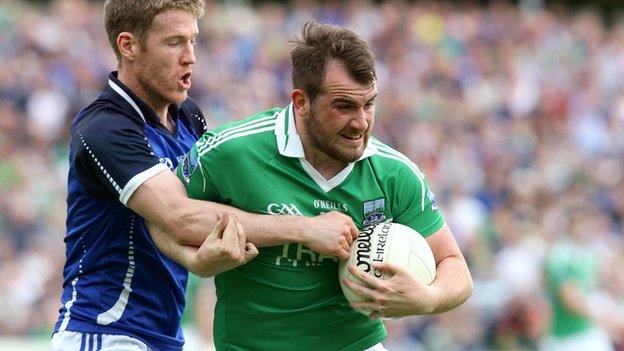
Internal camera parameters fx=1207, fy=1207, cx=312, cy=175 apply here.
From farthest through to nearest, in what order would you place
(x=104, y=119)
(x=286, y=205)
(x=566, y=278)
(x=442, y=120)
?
(x=442, y=120), (x=566, y=278), (x=104, y=119), (x=286, y=205)

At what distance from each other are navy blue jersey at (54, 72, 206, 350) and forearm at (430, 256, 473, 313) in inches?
47.7

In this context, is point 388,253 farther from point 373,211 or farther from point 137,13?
point 137,13

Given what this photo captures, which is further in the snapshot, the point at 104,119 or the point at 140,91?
the point at 140,91

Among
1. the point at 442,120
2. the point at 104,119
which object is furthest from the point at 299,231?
the point at 442,120

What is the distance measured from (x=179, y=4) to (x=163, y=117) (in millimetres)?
539

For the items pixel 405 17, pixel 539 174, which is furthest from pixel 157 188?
pixel 405 17

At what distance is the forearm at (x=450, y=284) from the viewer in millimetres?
4977

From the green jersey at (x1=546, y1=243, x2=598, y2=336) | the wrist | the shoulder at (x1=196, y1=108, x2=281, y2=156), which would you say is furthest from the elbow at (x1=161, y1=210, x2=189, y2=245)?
the green jersey at (x1=546, y1=243, x2=598, y2=336)

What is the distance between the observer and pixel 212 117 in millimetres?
15219

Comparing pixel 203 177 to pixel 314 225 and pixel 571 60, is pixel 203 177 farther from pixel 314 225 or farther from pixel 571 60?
pixel 571 60

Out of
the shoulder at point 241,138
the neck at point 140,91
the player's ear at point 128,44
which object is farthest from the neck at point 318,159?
the player's ear at point 128,44

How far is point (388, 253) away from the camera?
488 cm

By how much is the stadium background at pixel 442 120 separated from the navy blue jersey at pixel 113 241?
5108 mm

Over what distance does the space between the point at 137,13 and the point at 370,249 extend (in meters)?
1.52
